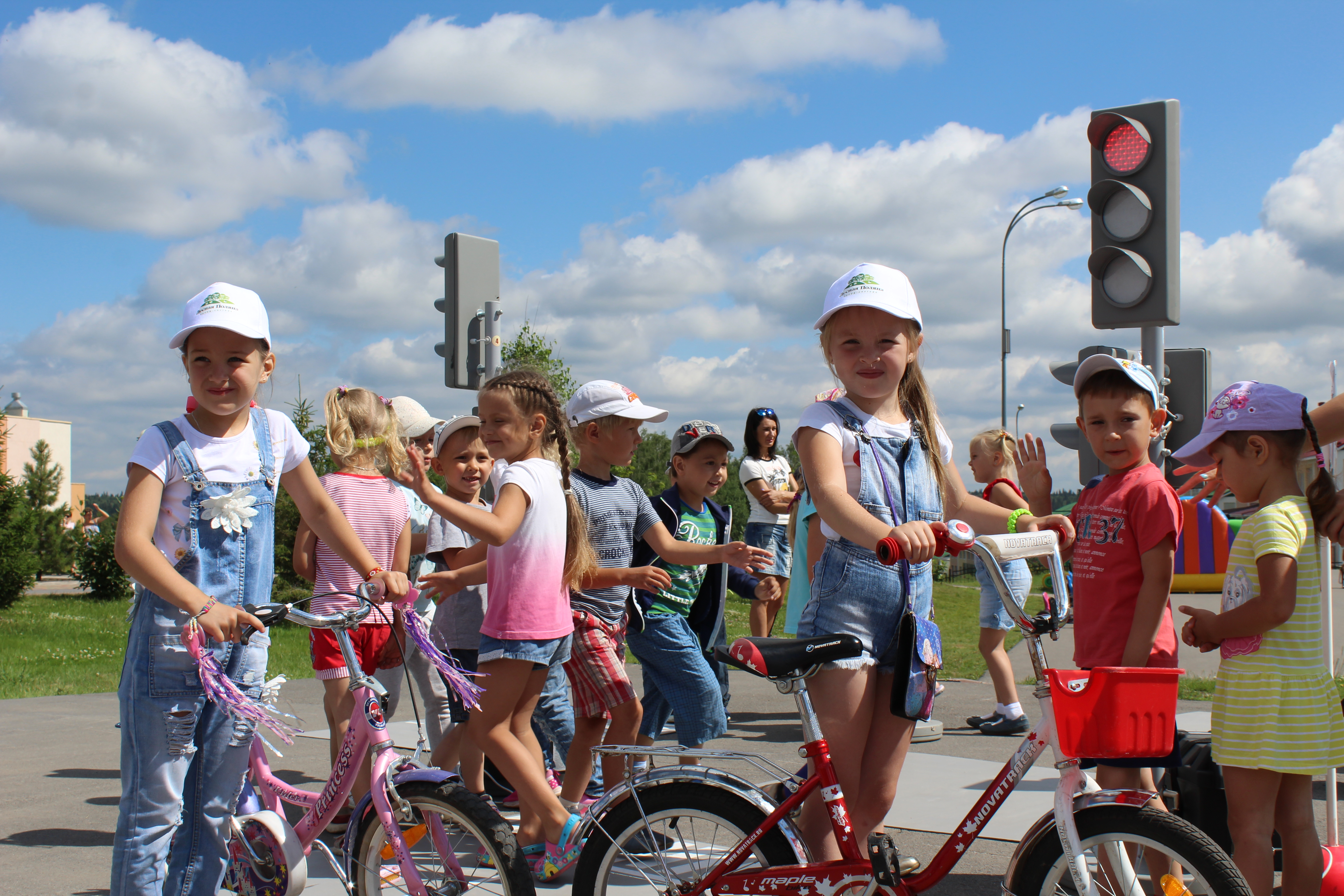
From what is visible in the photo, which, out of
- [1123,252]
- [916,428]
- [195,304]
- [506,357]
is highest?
[506,357]

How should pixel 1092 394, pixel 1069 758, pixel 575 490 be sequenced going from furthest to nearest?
pixel 575 490 → pixel 1092 394 → pixel 1069 758

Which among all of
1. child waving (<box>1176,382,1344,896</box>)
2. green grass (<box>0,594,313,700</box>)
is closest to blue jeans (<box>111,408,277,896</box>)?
child waving (<box>1176,382,1344,896</box>)

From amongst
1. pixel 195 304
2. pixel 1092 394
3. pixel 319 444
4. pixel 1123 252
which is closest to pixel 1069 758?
pixel 1092 394

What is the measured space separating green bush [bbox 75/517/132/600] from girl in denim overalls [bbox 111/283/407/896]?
25.6 meters

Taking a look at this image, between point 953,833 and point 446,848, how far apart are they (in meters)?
1.35

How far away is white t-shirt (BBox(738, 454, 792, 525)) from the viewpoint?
791 centimetres

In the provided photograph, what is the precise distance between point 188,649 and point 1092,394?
2759 millimetres

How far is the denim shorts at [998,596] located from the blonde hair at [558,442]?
9.36 feet

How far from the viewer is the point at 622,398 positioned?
4.36 m

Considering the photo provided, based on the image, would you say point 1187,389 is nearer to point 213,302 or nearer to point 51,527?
point 213,302

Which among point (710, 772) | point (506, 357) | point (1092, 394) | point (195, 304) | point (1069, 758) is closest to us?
point (1069, 758)

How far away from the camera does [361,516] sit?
15.0 feet

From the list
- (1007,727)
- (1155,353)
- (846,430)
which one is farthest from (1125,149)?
(1007,727)

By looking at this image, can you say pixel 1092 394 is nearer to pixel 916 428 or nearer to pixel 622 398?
pixel 916 428
